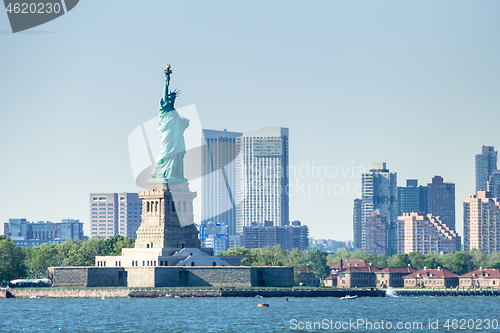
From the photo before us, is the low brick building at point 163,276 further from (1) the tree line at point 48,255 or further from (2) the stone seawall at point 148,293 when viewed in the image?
(1) the tree line at point 48,255

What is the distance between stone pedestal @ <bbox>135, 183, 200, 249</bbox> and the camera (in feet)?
470

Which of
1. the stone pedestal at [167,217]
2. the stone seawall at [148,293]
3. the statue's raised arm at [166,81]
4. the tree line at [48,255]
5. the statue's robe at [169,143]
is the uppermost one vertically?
the statue's raised arm at [166,81]

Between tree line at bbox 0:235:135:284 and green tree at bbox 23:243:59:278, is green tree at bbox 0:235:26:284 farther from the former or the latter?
green tree at bbox 23:243:59:278

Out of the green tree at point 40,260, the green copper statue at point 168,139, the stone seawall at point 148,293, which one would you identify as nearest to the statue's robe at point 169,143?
the green copper statue at point 168,139

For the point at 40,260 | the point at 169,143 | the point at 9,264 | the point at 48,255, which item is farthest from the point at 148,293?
the point at 48,255

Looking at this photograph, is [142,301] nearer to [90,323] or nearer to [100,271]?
[100,271]

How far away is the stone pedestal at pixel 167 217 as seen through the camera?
470ft

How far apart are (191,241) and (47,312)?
32293 millimetres

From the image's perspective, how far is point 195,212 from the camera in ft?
491

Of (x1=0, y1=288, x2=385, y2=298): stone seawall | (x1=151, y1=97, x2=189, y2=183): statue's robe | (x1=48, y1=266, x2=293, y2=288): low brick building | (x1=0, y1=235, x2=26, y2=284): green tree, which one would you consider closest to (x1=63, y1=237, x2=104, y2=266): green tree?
(x1=0, y1=235, x2=26, y2=284): green tree

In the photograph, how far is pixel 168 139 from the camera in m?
146

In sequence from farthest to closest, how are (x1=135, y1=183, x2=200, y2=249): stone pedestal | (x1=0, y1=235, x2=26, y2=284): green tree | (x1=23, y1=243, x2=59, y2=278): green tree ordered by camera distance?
(x1=23, y1=243, x2=59, y2=278): green tree, (x1=0, y1=235, x2=26, y2=284): green tree, (x1=135, y1=183, x2=200, y2=249): stone pedestal

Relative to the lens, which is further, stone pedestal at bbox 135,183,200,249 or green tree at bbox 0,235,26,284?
green tree at bbox 0,235,26,284

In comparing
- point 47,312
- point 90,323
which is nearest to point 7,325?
point 90,323
